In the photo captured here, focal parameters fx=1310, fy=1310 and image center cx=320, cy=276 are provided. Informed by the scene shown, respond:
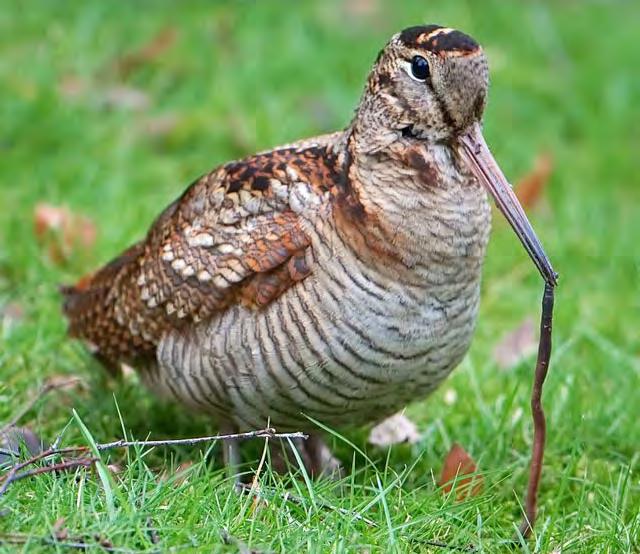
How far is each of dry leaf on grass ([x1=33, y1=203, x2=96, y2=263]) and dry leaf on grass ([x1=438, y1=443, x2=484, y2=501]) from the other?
6.81 feet

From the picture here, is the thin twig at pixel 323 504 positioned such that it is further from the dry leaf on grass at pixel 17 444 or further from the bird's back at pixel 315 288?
the dry leaf on grass at pixel 17 444

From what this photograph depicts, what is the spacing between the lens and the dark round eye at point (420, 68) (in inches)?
146

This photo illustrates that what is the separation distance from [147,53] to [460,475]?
4.15 m

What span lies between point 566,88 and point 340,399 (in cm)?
457

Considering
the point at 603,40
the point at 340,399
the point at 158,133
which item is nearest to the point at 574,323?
the point at 340,399

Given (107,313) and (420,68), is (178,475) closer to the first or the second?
(107,313)

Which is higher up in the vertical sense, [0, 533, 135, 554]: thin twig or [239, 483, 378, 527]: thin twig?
[0, 533, 135, 554]: thin twig

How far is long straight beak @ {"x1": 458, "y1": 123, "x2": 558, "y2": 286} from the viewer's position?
3.61 metres

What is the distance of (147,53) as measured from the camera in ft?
24.2

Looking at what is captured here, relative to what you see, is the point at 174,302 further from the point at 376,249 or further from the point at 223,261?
the point at 376,249

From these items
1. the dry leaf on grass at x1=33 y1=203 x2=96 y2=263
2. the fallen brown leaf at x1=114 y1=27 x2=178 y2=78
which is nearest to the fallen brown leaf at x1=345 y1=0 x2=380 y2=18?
the fallen brown leaf at x1=114 y1=27 x2=178 y2=78

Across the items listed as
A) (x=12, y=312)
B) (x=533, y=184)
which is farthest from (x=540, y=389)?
(x=533, y=184)

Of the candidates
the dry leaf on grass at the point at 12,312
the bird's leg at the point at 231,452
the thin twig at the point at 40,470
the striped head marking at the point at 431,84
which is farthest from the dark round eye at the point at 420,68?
the dry leaf on grass at the point at 12,312

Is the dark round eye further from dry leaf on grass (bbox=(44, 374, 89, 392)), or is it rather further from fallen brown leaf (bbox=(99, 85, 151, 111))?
fallen brown leaf (bbox=(99, 85, 151, 111))
